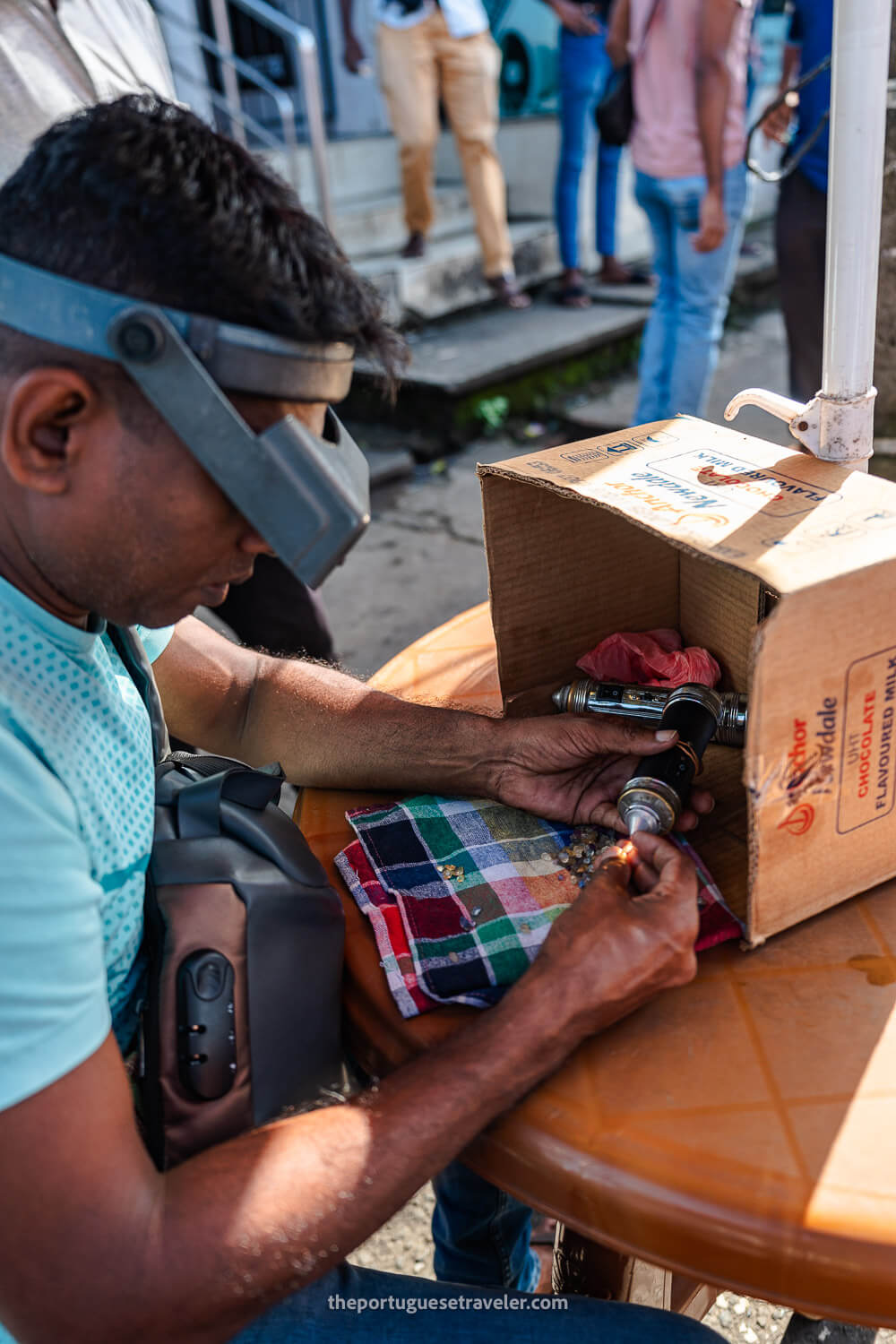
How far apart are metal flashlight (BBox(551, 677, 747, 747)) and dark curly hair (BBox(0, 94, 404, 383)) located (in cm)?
64

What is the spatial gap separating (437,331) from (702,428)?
4.96 m

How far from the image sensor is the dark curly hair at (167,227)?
2.82ft

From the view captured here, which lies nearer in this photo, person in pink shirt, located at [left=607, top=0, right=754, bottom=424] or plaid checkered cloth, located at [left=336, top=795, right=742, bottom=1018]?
plaid checkered cloth, located at [left=336, top=795, right=742, bottom=1018]

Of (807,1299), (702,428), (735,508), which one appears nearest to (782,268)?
(702,428)

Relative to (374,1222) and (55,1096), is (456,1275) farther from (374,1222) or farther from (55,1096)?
(55,1096)

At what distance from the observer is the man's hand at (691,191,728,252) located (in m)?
3.68

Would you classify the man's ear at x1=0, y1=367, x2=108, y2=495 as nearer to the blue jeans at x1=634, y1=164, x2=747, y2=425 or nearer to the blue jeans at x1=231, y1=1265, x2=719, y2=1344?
the blue jeans at x1=231, y1=1265, x2=719, y2=1344

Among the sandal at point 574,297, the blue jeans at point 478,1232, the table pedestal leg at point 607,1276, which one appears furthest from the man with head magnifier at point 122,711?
the sandal at point 574,297

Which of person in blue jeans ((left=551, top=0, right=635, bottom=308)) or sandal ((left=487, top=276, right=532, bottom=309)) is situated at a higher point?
person in blue jeans ((left=551, top=0, right=635, bottom=308))

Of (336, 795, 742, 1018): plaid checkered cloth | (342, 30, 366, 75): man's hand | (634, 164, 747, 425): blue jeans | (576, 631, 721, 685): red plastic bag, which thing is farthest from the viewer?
(342, 30, 366, 75): man's hand

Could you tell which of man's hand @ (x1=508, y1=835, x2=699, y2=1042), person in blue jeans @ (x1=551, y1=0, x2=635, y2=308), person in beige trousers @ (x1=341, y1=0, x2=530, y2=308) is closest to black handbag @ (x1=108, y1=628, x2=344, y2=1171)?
man's hand @ (x1=508, y1=835, x2=699, y2=1042)

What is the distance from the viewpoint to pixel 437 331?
610 cm

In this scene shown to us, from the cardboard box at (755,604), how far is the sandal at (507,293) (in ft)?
16.6

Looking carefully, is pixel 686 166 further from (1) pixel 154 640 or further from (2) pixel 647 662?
(1) pixel 154 640
